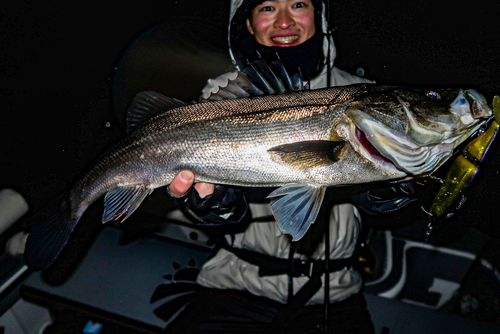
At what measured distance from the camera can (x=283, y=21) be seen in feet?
7.54

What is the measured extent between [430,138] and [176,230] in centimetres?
235

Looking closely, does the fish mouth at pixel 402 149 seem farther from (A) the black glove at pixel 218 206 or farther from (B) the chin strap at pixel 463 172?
(A) the black glove at pixel 218 206

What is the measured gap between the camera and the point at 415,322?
7.79 ft

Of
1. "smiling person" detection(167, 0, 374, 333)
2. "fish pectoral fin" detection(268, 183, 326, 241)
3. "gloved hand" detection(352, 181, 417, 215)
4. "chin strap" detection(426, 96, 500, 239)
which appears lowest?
"smiling person" detection(167, 0, 374, 333)

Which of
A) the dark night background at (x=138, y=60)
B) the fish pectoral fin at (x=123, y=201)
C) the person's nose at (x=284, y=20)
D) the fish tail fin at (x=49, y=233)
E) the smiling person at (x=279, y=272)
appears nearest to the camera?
the fish pectoral fin at (x=123, y=201)

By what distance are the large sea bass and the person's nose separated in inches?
35.9

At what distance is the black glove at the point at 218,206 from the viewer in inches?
68.5

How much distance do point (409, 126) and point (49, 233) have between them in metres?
1.92

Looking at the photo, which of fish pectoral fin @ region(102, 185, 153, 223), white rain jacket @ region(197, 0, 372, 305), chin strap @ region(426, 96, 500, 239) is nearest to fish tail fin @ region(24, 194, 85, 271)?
fish pectoral fin @ region(102, 185, 153, 223)

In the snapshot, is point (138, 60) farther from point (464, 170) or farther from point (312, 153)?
point (464, 170)

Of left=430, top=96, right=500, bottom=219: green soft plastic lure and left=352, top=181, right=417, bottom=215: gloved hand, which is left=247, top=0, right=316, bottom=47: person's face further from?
left=430, top=96, right=500, bottom=219: green soft plastic lure

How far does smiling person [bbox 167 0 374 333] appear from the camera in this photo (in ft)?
6.61

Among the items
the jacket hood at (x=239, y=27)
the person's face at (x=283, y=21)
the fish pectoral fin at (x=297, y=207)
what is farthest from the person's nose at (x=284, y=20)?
the fish pectoral fin at (x=297, y=207)

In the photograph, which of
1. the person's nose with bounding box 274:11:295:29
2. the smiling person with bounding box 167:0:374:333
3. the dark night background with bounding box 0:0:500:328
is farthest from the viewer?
the dark night background with bounding box 0:0:500:328
